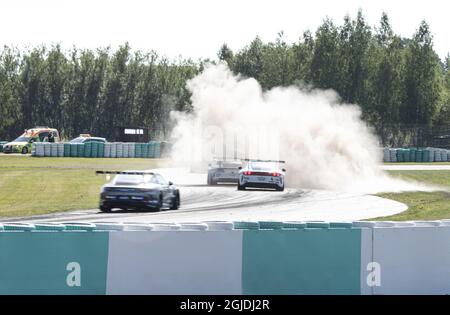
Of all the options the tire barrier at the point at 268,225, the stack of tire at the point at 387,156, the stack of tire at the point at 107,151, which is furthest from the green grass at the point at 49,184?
the stack of tire at the point at 387,156

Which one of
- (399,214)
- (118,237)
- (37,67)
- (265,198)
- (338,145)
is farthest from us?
(37,67)

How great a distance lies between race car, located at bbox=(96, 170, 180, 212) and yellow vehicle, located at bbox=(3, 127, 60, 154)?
46.0m

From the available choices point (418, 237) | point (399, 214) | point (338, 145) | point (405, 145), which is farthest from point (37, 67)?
point (418, 237)

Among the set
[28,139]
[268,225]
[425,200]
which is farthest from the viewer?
[28,139]

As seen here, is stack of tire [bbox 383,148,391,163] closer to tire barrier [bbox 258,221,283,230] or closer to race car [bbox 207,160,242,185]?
race car [bbox 207,160,242,185]

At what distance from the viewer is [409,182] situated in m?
45.8

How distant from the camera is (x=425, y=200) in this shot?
34250 millimetres

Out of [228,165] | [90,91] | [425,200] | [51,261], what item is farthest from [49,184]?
[90,91]

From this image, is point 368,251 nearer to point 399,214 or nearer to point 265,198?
point 399,214

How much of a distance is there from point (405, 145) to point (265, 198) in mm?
52198

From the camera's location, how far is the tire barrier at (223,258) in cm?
1038

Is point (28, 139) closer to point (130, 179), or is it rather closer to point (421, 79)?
point (421, 79)

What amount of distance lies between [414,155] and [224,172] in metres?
34.4

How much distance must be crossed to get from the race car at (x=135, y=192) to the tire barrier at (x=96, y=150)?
3949 centimetres
